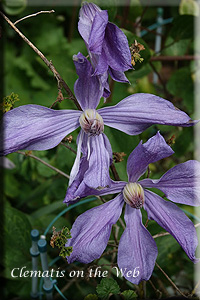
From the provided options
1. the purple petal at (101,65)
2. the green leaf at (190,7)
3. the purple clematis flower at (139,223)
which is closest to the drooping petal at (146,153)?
the purple clematis flower at (139,223)

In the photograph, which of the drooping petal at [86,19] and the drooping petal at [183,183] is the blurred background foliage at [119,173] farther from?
the drooping petal at [86,19]

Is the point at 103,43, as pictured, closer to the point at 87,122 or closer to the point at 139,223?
the point at 87,122

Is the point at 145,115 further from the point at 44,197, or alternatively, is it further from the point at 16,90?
the point at 16,90

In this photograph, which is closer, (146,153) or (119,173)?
(146,153)

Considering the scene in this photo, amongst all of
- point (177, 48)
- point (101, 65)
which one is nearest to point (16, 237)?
point (101, 65)

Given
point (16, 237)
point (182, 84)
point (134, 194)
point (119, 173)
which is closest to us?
point (134, 194)
